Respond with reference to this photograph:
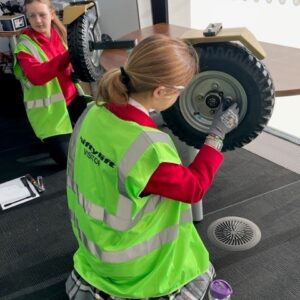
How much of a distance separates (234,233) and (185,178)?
1.03 meters

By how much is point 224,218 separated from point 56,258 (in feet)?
2.95

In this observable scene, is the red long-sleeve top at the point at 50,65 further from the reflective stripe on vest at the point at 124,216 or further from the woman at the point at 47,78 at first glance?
the reflective stripe on vest at the point at 124,216

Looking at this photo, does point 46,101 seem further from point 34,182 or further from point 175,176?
point 175,176

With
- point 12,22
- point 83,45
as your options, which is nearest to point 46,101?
point 83,45

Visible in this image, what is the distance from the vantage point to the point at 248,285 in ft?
5.53

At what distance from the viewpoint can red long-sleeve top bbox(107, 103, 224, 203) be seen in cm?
103

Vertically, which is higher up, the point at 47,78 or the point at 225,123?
the point at 225,123

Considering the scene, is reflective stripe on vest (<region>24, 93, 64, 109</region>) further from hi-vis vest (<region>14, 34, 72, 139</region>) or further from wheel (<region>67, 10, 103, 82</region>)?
wheel (<region>67, 10, 103, 82</region>)

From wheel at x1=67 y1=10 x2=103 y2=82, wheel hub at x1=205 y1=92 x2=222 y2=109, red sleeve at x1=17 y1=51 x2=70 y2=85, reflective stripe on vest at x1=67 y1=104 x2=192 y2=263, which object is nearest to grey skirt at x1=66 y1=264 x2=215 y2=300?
reflective stripe on vest at x1=67 y1=104 x2=192 y2=263

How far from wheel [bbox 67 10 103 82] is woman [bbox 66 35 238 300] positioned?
0.50 meters

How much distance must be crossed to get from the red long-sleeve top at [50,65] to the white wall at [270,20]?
45.5 inches

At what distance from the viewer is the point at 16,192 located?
2.51 metres

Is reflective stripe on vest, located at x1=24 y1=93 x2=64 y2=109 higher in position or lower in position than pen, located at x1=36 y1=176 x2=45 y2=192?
higher

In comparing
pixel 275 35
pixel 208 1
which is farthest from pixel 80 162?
pixel 208 1
